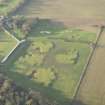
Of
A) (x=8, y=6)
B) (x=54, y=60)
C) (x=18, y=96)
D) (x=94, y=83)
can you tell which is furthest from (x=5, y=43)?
(x=94, y=83)

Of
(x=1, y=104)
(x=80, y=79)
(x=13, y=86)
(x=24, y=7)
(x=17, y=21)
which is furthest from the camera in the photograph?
(x=24, y=7)

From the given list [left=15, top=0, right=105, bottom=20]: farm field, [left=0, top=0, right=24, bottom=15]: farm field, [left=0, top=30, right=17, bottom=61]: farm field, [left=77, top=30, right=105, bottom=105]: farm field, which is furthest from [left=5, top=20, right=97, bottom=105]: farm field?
[left=0, top=0, right=24, bottom=15]: farm field

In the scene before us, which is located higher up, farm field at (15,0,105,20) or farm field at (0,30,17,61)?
farm field at (0,30,17,61)

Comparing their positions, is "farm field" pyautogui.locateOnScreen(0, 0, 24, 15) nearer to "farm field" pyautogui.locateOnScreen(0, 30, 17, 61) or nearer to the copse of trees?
"farm field" pyautogui.locateOnScreen(0, 30, 17, 61)

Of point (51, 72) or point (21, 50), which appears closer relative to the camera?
point (51, 72)

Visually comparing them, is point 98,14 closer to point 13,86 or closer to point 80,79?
point 80,79

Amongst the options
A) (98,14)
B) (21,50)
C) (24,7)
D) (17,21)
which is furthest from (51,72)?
(24,7)
